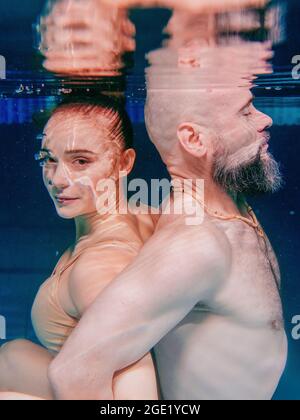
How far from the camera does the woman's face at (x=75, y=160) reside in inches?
75.2

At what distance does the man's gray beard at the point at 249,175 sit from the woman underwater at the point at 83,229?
33cm

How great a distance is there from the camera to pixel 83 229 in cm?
205

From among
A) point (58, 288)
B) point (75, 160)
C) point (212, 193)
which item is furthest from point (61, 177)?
point (212, 193)

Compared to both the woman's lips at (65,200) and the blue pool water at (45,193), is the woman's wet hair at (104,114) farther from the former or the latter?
the blue pool water at (45,193)

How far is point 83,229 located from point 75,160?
0.86ft

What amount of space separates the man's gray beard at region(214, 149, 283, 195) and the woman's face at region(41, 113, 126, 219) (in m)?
0.35

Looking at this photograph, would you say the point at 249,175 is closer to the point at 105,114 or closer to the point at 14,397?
the point at 105,114

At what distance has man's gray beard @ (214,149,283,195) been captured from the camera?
1909 millimetres

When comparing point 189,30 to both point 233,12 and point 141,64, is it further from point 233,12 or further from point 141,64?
point 141,64

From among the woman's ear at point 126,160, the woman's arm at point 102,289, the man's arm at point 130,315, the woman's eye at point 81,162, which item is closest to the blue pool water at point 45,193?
the woman's ear at point 126,160

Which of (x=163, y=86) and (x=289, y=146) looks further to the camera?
(x=289, y=146)

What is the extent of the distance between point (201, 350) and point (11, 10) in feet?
4.19

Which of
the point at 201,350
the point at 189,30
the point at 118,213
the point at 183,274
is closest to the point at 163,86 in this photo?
the point at 189,30

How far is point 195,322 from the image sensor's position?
6.03 ft
